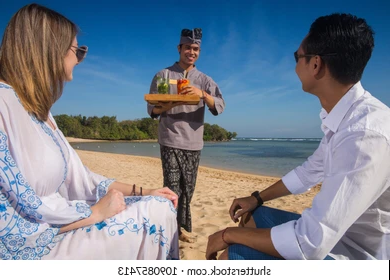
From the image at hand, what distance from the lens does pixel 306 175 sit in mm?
1758

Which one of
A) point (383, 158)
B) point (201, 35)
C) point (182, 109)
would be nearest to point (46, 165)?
point (383, 158)

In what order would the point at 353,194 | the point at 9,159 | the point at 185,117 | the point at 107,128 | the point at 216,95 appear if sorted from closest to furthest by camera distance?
the point at 353,194
the point at 9,159
the point at 185,117
the point at 216,95
the point at 107,128

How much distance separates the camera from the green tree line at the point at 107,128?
43.6m

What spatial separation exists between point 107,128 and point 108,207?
48.8 m

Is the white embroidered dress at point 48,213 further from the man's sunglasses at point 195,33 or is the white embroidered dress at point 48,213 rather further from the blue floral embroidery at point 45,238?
the man's sunglasses at point 195,33

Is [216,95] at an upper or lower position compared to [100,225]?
upper

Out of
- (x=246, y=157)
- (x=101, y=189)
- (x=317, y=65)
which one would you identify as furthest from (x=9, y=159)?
(x=246, y=157)

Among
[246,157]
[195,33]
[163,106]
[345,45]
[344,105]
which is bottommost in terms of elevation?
[246,157]

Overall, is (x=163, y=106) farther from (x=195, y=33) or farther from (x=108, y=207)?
(x=108, y=207)

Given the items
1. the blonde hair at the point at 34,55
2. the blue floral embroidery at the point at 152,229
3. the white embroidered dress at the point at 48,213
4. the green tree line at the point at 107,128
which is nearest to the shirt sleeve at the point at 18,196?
the white embroidered dress at the point at 48,213

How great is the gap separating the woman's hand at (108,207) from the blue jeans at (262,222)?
0.59m

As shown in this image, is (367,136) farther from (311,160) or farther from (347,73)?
(311,160)

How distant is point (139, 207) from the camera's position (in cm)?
143

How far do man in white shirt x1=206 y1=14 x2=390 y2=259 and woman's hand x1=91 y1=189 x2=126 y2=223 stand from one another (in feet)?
1.65
